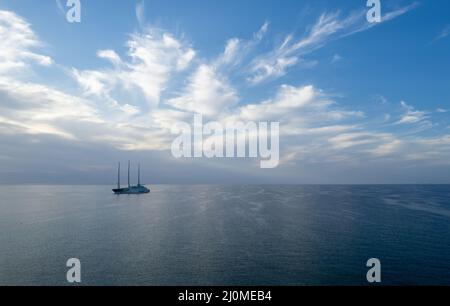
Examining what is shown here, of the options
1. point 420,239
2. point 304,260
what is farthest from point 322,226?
point 304,260

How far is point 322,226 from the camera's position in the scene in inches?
2906
